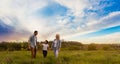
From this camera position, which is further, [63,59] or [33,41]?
[33,41]

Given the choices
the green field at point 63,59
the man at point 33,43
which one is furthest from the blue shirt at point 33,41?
the green field at point 63,59

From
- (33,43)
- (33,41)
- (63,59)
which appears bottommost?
(63,59)

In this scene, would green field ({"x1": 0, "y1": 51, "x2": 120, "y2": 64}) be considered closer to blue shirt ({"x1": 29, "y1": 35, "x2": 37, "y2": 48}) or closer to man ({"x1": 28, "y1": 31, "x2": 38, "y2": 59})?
man ({"x1": 28, "y1": 31, "x2": 38, "y2": 59})

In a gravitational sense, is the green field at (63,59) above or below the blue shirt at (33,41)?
below

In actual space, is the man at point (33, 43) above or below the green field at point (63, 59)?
above

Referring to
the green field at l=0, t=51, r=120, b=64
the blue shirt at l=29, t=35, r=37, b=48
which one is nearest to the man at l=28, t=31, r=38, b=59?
the blue shirt at l=29, t=35, r=37, b=48

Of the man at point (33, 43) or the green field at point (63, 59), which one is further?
the man at point (33, 43)

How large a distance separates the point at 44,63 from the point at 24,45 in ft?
106

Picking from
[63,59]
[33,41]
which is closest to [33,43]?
[33,41]

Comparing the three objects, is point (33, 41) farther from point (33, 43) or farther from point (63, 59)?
point (63, 59)

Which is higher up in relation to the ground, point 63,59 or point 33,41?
point 33,41

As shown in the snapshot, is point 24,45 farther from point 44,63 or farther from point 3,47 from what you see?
point 44,63

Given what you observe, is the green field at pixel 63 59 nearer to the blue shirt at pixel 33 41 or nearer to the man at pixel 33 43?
the man at pixel 33 43

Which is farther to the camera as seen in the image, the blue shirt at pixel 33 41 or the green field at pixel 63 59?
the blue shirt at pixel 33 41
